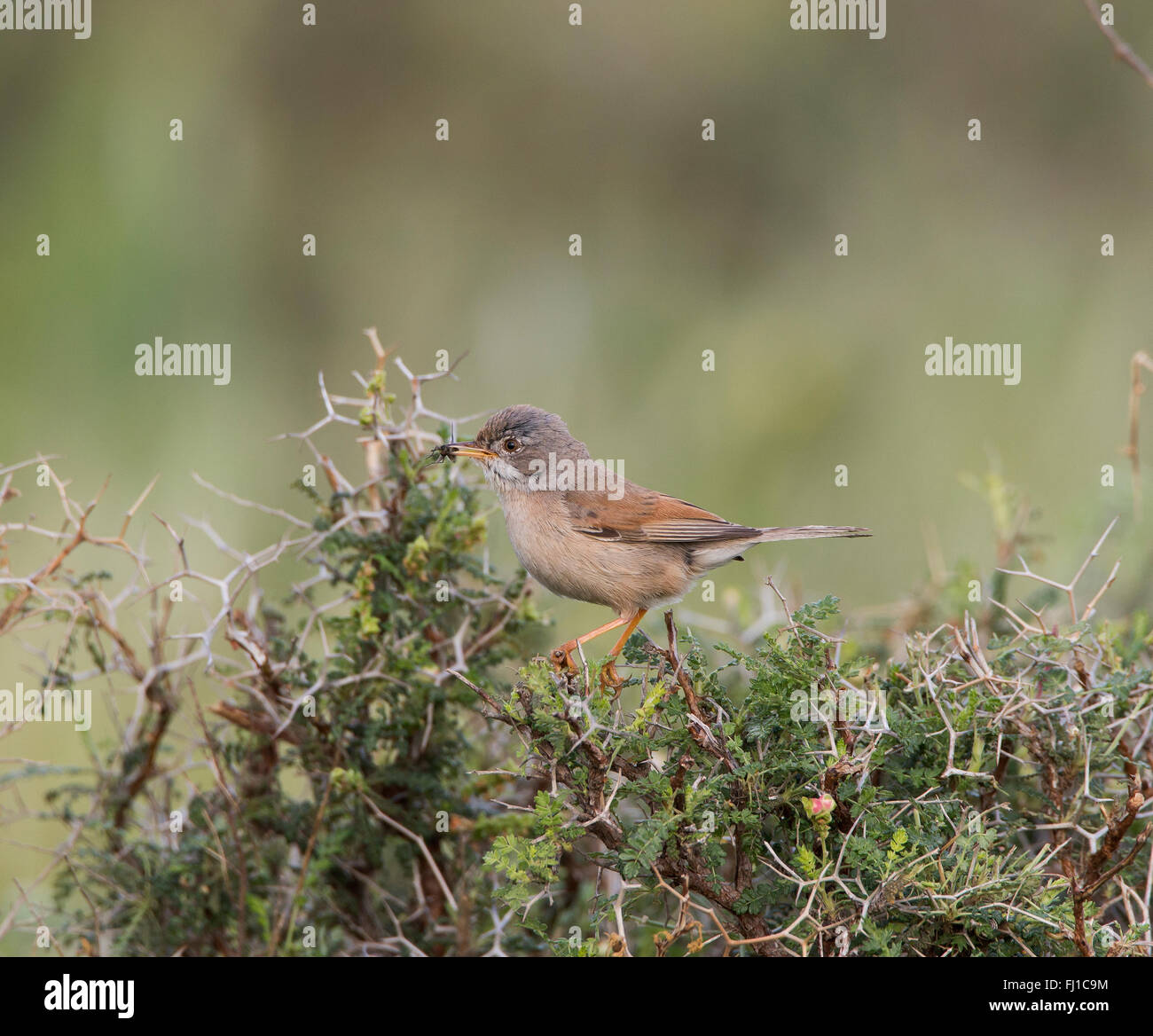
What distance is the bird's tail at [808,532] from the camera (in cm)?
414

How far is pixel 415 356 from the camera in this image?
7.51m

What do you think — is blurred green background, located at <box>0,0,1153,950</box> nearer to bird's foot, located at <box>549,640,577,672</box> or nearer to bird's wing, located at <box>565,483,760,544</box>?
bird's wing, located at <box>565,483,760,544</box>

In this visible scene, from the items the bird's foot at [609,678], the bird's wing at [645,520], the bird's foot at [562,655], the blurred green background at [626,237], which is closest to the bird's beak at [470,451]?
the bird's wing at [645,520]

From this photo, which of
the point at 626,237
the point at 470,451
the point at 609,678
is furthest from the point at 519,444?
the point at 626,237

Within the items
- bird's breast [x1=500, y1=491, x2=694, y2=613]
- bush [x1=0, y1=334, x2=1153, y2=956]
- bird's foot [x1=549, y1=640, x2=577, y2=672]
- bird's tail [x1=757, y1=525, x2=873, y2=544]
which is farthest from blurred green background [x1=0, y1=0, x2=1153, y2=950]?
bush [x1=0, y1=334, x2=1153, y2=956]

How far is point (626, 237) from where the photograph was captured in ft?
26.4

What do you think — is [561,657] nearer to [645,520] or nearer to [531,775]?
[531,775]

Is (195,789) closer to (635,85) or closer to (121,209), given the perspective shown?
(121,209)

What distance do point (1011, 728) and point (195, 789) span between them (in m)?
2.55

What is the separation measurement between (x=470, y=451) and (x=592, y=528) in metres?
0.57

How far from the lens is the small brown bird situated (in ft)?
14.1

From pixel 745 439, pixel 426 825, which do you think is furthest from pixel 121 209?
pixel 426 825

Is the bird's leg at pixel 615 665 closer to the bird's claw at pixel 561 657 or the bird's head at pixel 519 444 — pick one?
the bird's claw at pixel 561 657

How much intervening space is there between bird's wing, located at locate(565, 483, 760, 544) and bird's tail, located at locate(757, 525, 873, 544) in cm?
5
